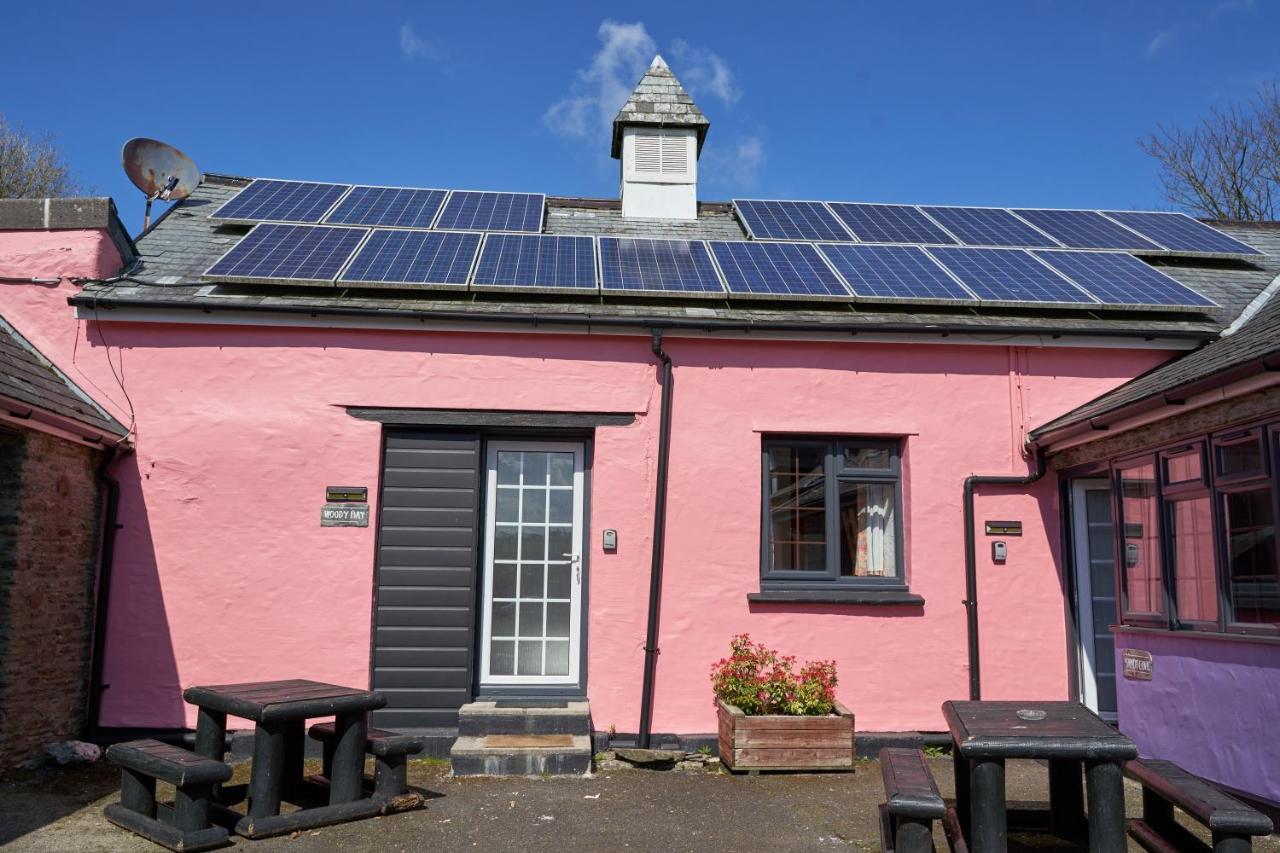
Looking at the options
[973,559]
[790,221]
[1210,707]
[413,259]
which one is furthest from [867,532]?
[413,259]

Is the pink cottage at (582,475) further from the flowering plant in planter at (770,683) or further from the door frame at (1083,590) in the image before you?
the flowering plant in planter at (770,683)

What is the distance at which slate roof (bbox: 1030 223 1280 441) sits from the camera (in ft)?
20.9

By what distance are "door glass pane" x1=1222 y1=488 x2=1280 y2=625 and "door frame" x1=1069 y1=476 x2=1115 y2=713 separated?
1.84 meters

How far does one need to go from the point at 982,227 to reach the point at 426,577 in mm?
7802

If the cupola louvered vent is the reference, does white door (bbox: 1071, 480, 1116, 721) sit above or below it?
below

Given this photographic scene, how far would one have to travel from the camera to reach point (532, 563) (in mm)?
8625

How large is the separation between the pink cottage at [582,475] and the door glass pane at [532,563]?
0.03m

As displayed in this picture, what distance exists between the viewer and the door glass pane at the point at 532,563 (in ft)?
27.9

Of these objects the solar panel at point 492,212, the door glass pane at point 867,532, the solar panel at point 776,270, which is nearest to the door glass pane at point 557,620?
the door glass pane at point 867,532

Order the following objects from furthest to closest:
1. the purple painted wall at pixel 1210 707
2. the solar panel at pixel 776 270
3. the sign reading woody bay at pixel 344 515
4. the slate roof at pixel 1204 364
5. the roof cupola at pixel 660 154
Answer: the roof cupola at pixel 660 154 < the solar panel at pixel 776 270 < the sign reading woody bay at pixel 344 515 < the slate roof at pixel 1204 364 < the purple painted wall at pixel 1210 707

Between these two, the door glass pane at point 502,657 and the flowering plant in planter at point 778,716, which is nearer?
the flowering plant in planter at point 778,716

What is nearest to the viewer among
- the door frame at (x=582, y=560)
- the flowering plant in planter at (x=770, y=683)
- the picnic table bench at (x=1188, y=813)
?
the picnic table bench at (x=1188, y=813)

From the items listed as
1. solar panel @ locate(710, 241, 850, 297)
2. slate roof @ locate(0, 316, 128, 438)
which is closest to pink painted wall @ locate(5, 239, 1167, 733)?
slate roof @ locate(0, 316, 128, 438)

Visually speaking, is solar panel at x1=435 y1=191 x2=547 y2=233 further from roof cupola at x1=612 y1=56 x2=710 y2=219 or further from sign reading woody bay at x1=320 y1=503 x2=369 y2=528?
sign reading woody bay at x1=320 y1=503 x2=369 y2=528
